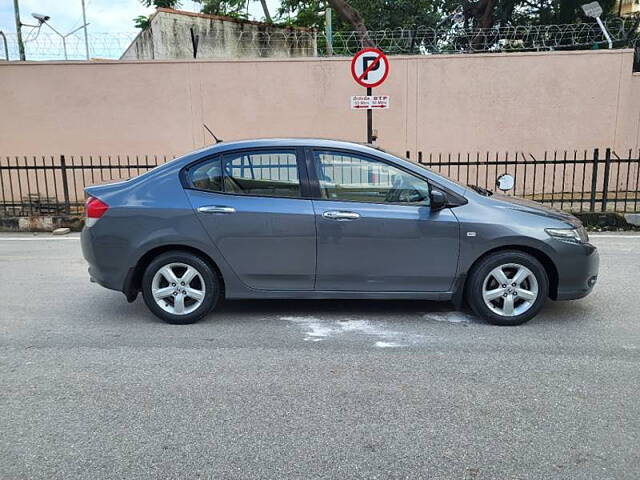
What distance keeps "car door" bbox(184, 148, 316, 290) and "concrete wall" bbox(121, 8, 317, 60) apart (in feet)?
36.2

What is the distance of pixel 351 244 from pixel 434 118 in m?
8.41

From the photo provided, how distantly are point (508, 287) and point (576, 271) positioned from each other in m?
0.59

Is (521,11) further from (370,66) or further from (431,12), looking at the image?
(370,66)

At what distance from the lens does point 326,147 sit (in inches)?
185

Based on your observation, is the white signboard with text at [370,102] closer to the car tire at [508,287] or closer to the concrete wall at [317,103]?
the concrete wall at [317,103]

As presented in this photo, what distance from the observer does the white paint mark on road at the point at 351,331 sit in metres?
4.39

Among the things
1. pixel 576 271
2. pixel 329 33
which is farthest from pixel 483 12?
pixel 576 271

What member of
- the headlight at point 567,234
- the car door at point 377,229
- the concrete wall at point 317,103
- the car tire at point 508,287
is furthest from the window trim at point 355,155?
the concrete wall at point 317,103

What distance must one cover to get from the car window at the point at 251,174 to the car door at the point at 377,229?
23 cm

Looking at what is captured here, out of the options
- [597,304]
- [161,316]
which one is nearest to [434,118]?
[597,304]

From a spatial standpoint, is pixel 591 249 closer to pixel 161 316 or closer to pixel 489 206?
pixel 489 206

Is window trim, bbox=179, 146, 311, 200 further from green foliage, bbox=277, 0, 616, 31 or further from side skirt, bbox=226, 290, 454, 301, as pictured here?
green foliage, bbox=277, 0, 616, 31

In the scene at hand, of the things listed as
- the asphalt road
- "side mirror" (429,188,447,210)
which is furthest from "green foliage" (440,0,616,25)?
"side mirror" (429,188,447,210)

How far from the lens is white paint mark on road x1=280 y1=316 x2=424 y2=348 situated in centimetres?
439
